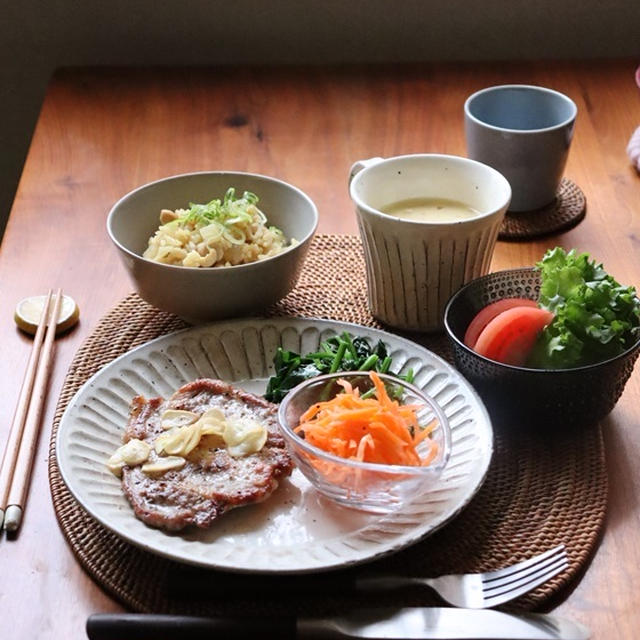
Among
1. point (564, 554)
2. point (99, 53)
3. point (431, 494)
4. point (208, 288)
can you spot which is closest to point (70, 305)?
point (208, 288)

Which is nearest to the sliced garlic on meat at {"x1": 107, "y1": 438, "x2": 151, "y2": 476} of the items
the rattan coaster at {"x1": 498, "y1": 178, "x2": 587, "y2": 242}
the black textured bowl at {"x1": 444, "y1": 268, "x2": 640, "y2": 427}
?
the black textured bowl at {"x1": 444, "y1": 268, "x2": 640, "y2": 427}

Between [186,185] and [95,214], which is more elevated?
[186,185]

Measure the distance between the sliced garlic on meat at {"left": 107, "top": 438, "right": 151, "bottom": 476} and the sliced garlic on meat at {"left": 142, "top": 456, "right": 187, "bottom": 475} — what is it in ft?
0.05

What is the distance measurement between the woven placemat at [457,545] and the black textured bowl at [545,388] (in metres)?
0.04

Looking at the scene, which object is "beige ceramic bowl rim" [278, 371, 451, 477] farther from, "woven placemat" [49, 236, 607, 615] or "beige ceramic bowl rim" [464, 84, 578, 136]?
"beige ceramic bowl rim" [464, 84, 578, 136]

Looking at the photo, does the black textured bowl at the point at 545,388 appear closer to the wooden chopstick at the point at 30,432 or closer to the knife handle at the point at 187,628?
the knife handle at the point at 187,628

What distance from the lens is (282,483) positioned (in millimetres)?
1244

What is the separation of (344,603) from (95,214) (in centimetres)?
114

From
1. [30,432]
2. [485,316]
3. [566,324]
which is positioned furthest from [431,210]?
[30,432]

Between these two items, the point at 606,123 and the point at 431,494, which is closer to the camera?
the point at 431,494

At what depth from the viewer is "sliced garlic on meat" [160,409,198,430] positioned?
1.29m

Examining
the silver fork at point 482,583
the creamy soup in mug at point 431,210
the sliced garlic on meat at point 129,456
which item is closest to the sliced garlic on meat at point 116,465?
the sliced garlic on meat at point 129,456

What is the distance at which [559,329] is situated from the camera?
1293mm

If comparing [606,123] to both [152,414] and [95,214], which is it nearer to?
[95,214]
